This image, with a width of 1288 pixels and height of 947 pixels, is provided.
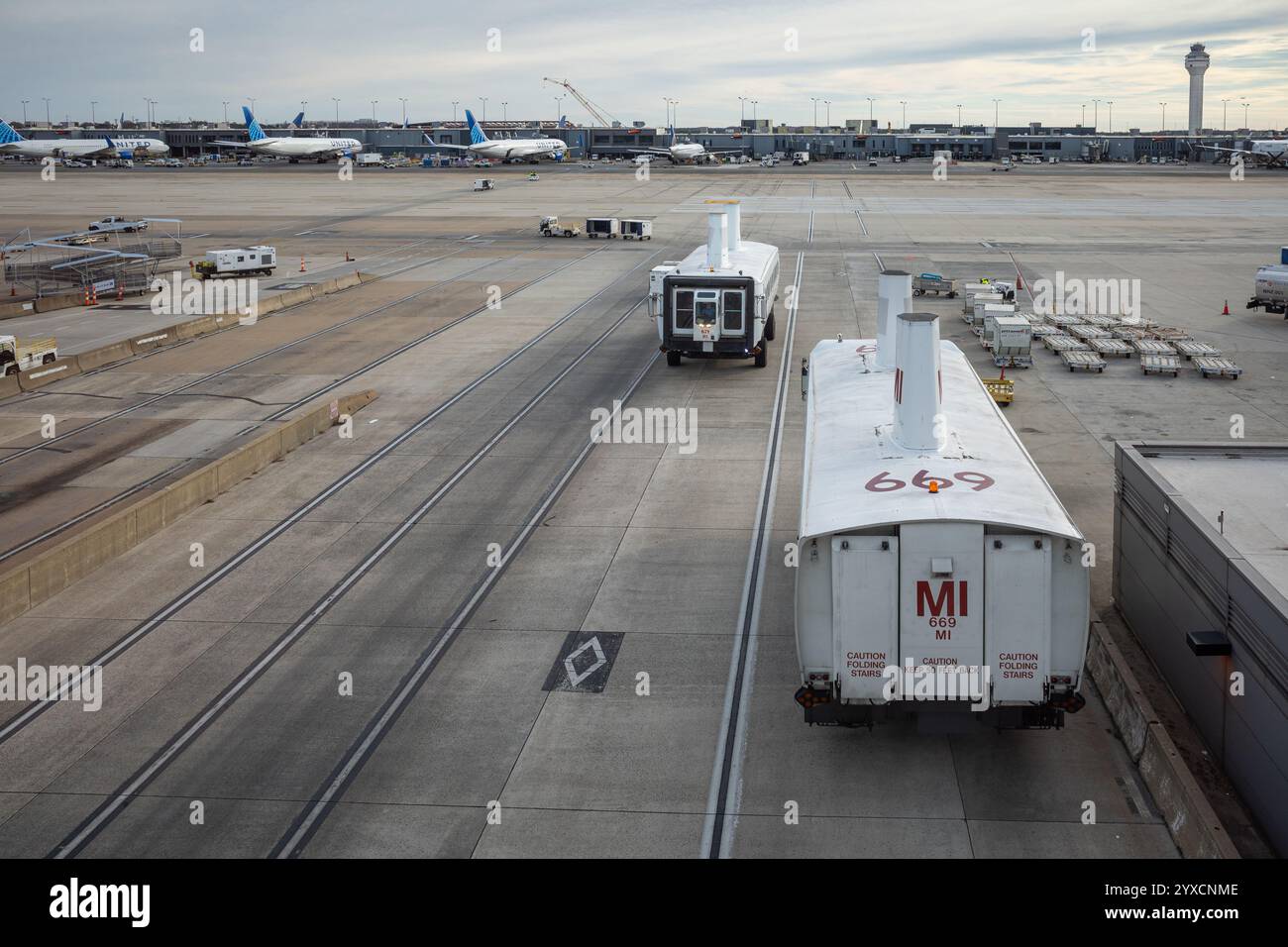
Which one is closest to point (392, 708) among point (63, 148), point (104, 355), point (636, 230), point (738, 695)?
point (738, 695)

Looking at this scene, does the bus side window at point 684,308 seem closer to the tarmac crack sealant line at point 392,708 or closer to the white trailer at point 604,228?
the tarmac crack sealant line at point 392,708

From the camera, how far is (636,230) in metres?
78.8

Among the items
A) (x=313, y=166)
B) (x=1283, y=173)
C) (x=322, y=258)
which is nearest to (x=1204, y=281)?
(x=322, y=258)

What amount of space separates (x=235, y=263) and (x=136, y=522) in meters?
41.2

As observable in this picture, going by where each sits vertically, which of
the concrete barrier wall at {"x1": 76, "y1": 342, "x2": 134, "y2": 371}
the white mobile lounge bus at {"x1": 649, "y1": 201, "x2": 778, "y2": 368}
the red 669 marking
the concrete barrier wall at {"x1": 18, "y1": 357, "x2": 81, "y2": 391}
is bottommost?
the red 669 marking

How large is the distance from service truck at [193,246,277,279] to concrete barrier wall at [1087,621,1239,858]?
173 ft

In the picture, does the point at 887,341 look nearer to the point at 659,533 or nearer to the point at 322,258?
the point at 659,533

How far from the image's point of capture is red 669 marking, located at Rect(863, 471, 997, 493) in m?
14.2

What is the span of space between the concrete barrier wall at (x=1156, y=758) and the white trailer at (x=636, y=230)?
6410 cm

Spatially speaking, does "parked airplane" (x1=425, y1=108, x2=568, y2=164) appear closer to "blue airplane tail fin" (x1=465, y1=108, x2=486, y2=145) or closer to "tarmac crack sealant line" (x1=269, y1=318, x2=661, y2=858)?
"blue airplane tail fin" (x1=465, y1=108, x2=486, y2=145)

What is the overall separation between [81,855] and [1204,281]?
5634cm

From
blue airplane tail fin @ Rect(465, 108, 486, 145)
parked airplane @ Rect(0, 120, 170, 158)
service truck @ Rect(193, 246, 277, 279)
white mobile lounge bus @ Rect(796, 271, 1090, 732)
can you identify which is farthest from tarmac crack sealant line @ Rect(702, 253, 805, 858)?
parked airplane @ Rect(0, 120, 170, 158)

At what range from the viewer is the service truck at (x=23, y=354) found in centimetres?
3709

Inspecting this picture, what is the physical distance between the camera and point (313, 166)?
189875 mm
